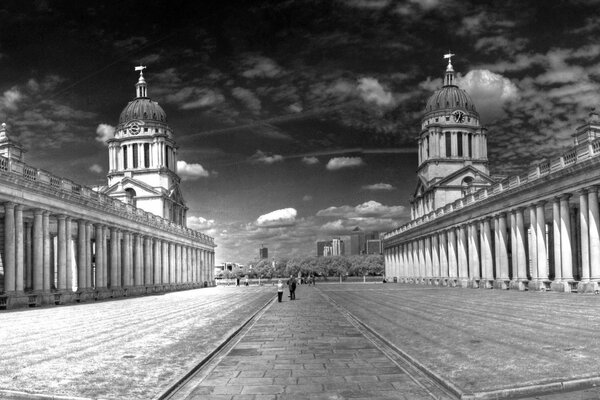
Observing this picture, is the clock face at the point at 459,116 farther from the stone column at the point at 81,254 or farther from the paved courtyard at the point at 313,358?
the paved courtyard at the point at 313,358

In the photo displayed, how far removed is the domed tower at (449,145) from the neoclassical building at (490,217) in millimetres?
196

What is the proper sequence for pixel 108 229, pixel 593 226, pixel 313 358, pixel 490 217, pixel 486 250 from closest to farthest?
pixel 313 358 → pixel 593 226 → pixel 108 229 → pixel 490 217 → pixel 486 250

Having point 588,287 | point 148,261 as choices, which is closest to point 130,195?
point 148,261

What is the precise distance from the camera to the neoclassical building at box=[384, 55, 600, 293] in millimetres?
50969

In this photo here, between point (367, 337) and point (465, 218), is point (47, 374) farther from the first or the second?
point (465, 218)

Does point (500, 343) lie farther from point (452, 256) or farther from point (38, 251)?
point (452, 256)

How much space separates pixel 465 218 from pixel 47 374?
73804mm

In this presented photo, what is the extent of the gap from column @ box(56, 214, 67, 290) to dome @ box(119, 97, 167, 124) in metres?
77.8

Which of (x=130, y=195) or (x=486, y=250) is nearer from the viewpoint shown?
(x=486, y=250)

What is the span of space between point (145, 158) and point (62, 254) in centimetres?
7562

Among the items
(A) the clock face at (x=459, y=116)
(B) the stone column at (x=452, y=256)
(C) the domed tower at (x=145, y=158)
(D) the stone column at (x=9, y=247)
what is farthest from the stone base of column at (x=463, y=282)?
(C) the domed tower at (x=145, y=158)

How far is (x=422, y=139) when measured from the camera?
134 metres

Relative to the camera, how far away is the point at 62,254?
181 feet

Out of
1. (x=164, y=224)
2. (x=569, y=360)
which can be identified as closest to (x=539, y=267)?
(x=569, y=360)
